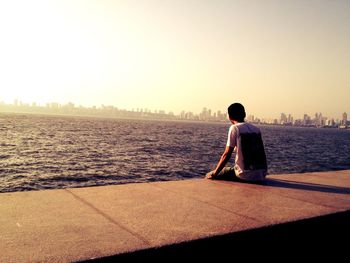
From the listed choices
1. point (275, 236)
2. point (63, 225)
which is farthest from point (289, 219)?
point (63, 225)

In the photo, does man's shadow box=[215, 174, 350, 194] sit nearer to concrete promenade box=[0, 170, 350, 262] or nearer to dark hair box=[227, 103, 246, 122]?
concrete promenade box=[0, 170, 350, 262]

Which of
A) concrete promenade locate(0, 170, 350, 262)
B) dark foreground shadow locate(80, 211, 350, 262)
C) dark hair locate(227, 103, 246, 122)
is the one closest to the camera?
concrete promenade locate(0, 170, 350, 262)

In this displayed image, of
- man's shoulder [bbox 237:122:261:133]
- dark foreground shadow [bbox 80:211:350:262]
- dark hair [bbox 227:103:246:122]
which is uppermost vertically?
dark hair [bbox 227:103:246:122]

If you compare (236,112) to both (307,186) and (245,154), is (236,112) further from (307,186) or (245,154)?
(307,186)

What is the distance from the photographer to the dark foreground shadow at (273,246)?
78.5 inches

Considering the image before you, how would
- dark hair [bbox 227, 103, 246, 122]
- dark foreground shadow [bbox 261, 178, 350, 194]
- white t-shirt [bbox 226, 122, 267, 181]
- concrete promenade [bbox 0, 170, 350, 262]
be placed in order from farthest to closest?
dark hair [bbox 227, 103, 246, 122] → white t-shirt [bbox 226, 122, 267, 181] → dark foreground shadow [bbox 261, 178, 350, 194] → concrete promenade [bbox 0, 170, 350, 262]

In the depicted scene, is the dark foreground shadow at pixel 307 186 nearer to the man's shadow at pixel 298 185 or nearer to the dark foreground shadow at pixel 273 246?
the man's shadow at pixel 298 185

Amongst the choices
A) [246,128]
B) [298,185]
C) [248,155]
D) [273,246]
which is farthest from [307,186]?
[273,246]

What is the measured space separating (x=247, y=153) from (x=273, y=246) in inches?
84.7

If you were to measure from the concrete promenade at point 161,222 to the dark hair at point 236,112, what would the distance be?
4.38 feet

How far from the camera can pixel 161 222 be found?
2391 mm

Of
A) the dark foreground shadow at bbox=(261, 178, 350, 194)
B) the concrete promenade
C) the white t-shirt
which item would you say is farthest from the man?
the concrete promenade

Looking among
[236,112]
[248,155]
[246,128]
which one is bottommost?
[248,155]

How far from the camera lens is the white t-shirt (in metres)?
4.54
